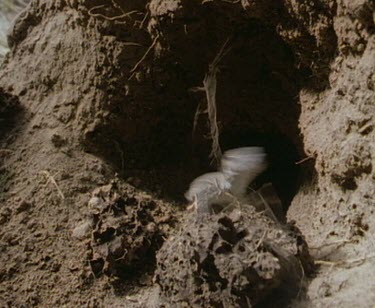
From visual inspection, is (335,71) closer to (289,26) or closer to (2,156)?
(289,26)

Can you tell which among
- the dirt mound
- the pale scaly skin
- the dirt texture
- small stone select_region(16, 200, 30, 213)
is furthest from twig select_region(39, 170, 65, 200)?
the dirt mound

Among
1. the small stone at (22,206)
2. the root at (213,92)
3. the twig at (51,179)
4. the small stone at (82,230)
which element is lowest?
the small stone at (82,230)

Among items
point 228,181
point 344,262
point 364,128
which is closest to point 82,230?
point 228,181

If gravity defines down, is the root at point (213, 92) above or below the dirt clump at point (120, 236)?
above

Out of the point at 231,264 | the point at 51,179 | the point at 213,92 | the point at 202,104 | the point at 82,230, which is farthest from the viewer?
the point at 202,104

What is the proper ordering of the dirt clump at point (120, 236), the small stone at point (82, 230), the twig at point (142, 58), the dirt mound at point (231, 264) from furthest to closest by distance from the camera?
the twig at point (142, 58)
the small stone at point (82, 230)
the dirt clump at point (120, 236)
the dirt mound at point (231, 264)

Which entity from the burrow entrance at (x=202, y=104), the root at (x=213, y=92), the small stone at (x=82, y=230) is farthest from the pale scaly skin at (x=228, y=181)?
the small stone at (x=82, y=230)

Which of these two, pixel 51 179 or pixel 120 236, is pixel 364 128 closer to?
pixel 120 236

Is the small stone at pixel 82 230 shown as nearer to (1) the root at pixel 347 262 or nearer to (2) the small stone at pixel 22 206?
(2) the small stone at pixel 22 206
